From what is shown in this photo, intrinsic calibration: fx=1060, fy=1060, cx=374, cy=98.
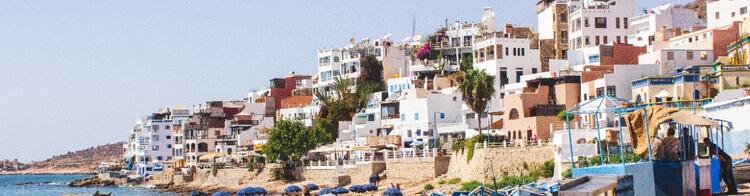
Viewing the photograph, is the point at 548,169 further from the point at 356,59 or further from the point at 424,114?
the point at 356,59

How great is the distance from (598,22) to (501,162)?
1115 inches

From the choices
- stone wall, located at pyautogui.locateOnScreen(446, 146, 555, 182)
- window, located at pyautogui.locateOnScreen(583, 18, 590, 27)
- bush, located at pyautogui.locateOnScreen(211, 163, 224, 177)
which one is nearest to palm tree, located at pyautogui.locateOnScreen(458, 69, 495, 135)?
stone wall, located at pyautogui.locateOnScreen(446, 146, 555, 182)

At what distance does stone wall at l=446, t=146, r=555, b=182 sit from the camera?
50.1m

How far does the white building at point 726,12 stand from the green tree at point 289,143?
98.0 ft

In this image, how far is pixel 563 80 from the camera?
64.9m

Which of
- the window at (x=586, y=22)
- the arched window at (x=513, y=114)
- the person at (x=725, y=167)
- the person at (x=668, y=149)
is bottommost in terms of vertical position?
the person at (x=725, y=167)

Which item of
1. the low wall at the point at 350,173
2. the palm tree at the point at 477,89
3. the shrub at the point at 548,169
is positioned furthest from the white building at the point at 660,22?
the shrub at the point at 548,169

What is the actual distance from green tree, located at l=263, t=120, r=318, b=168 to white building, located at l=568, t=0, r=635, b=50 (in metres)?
20.8

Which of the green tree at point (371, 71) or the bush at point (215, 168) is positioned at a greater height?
the green tree at point (371, 71)

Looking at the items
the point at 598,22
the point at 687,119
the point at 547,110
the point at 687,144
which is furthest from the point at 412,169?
the point at 687,119

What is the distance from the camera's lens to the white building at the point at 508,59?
7694cm

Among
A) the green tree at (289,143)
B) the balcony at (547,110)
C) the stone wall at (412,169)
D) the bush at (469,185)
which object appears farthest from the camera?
the green tree at (289,143)

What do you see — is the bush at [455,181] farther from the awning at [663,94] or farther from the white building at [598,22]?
the white building at [598,22]

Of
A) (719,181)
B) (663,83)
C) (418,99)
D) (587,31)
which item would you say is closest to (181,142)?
(418,99)
